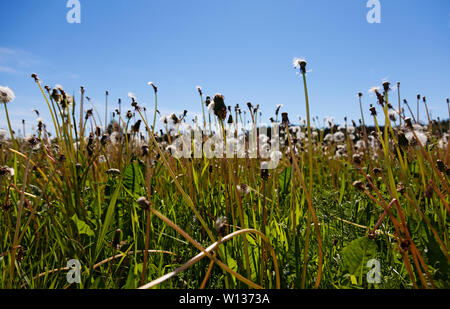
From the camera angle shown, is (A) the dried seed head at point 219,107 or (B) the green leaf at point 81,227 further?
(B) the green leaf at point 81,227

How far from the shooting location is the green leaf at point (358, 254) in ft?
3.41

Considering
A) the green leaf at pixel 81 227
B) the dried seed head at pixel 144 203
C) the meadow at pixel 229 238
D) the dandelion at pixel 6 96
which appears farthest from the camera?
the dandelion at pixel 6 96

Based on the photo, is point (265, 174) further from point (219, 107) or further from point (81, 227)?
point (81, 227)

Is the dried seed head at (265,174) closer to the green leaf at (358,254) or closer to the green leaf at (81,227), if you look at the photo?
the green leaf at (358,254)

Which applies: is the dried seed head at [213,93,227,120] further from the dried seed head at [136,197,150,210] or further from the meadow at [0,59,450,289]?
the dried seed head at [136,197,150,210]

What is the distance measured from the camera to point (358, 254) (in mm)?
1060

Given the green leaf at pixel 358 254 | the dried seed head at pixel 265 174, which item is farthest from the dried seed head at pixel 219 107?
the green leaf at pixel 358 254

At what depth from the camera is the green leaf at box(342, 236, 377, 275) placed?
1.04 metres

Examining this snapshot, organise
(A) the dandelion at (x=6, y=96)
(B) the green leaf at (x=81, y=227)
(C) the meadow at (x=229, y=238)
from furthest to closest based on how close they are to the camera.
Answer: (A) the dandelion at (x=6, y=96), (B) the green leaf at (x=81, y=227), (C) the meadow at (x=229, y=238)

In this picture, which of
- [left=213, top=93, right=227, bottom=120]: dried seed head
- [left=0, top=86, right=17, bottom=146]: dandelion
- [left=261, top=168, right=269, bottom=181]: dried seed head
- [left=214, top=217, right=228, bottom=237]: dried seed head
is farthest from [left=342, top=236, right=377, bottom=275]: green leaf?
[left=0, top=86, right=17, bottom=146]: dandelion

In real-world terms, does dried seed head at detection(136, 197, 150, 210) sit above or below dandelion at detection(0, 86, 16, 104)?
below

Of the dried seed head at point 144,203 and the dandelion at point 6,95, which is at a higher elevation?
the dandelion at point 6,95

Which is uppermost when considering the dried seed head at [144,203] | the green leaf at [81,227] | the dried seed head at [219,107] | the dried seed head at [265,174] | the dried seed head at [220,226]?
the dried seed head at [219,107]
